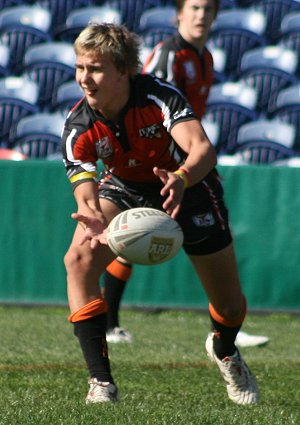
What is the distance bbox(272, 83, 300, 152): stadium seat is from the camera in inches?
499

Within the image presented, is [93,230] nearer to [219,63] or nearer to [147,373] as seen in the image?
[147,373]

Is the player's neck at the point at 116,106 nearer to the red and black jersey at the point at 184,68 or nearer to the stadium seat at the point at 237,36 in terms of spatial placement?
the red and black jersey at the point at 184,68

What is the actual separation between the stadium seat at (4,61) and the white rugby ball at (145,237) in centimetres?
955

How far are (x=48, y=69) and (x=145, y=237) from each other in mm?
9310

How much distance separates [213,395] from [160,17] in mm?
8914

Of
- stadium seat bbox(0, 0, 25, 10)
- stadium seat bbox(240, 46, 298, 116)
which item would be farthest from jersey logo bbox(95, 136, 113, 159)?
stadium seat bbox(0, 0, 25, 10)

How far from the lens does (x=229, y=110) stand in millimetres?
12492

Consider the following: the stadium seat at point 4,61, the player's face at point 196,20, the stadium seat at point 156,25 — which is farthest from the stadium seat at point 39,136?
the player's face at point 196,20

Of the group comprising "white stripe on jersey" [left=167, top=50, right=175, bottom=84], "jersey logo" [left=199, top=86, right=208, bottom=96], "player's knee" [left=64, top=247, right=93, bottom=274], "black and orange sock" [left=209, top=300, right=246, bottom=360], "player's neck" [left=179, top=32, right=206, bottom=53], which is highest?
"player's neck" [left=179, top=32, right=206, bottom=53]

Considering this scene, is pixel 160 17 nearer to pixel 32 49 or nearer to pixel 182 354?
pixel 32 49

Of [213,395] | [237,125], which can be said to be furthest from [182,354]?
[237,125]

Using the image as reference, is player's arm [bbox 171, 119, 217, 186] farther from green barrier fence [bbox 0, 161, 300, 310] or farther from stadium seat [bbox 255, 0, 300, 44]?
stadium seat [bbox 255, 0, 300, 44]

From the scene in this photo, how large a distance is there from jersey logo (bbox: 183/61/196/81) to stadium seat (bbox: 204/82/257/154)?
16.5 ft

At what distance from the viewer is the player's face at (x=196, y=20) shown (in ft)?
23.9
